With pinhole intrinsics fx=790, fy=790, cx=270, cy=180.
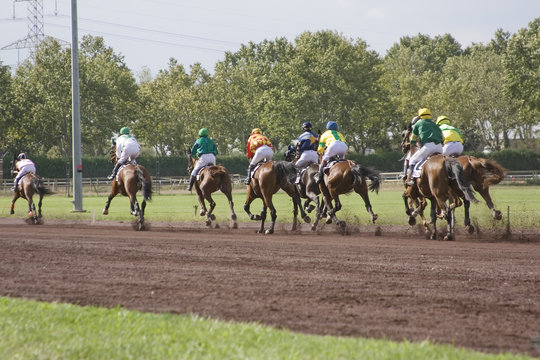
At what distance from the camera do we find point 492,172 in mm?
18500

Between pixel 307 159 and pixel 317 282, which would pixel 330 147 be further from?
pixel 317 282

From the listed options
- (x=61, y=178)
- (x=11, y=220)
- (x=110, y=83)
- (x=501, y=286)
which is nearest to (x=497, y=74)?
(x=110, y=83)

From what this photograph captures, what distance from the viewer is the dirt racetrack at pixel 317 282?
24.0 feet

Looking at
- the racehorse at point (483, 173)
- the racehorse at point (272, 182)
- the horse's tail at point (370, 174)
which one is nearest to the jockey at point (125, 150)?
the racehorse at point (272, 182)

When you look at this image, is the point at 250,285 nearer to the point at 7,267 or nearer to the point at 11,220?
the point at 7,267

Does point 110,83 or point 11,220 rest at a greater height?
point 110,83

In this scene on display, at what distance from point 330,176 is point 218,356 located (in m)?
13.3

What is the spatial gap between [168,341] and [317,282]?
3786 mm

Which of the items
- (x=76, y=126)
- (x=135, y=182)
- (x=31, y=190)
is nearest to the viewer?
(x=135, y=182)

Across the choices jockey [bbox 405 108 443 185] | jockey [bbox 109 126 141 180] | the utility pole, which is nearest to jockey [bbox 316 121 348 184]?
jockey [bbox 405 108 443 185]

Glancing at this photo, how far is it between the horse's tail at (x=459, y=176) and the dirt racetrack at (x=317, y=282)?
1003 mm

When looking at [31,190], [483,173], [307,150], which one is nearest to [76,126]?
[31,190]

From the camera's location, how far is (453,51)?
345ft

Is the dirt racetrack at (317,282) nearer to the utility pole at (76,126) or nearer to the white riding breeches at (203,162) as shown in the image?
the white riding breeches at (203,162)
